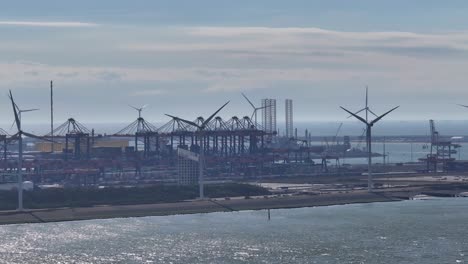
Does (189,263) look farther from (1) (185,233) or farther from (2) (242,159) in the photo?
(2) (242,159)

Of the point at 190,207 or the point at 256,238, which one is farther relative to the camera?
the point at 190,207

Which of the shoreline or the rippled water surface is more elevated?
the shoreline

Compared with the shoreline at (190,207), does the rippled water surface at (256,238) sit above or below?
below

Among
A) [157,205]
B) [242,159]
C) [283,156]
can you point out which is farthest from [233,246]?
[283,156]

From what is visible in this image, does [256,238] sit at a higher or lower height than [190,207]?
lower

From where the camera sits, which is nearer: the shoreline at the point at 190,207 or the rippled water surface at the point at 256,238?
the rippled water surface at the point at 256,238
